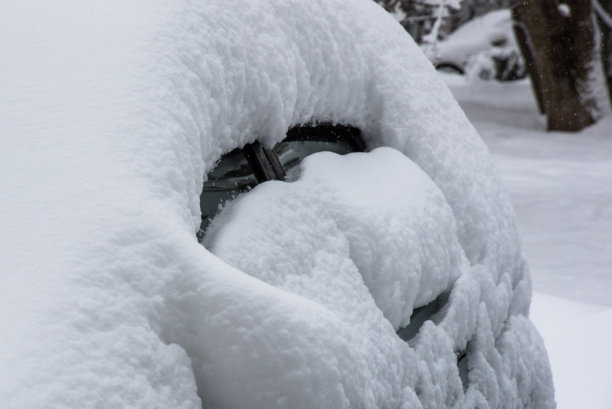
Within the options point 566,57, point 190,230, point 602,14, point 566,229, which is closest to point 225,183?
point 190,230

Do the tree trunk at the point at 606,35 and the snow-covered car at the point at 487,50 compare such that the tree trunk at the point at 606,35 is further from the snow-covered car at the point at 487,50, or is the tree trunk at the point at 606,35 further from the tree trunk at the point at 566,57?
the snow-covered car at the point at 487,50

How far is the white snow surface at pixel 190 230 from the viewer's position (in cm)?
97

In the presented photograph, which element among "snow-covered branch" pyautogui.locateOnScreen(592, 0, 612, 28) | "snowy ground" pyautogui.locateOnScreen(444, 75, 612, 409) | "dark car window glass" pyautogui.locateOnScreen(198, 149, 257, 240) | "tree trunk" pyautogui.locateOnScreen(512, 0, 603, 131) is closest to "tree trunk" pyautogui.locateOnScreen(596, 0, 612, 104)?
"snow-covered branch" pyautogui.locateOnScreen(592, 0, 612, 28)

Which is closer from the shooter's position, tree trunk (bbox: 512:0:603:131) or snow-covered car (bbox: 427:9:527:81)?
tree trunk (bbox: 512:0:603:131)

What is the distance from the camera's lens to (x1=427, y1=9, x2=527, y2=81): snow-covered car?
19.9 metres

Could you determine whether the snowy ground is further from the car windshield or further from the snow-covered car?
the snow-covered car

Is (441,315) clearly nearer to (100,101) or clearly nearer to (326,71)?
(326,71)

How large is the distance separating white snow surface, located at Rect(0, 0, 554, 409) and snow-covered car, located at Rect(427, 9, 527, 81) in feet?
60.5

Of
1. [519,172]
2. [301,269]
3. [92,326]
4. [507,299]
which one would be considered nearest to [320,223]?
[301,269]

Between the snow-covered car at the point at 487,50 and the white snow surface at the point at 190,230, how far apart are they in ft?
60.5

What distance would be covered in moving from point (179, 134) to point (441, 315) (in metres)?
0.79

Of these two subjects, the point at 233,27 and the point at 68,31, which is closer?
the point at 68,31

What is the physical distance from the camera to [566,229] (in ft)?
26.0

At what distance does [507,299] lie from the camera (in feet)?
6.81
